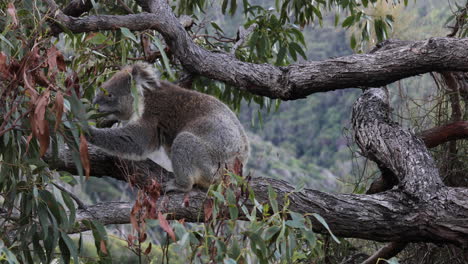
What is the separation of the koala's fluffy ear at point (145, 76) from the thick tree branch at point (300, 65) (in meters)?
0.33

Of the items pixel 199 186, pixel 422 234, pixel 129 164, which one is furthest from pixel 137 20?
pixel 422 234

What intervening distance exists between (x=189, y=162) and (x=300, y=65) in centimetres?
76

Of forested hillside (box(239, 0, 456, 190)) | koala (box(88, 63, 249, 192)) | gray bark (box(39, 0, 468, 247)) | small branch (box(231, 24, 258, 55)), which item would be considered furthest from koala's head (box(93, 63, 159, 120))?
forested hillside (box(239, 0, 456, 190))

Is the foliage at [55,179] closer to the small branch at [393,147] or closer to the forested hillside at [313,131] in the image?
the small branch at [393,147]

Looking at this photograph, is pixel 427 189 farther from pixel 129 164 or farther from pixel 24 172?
pixel 24 172

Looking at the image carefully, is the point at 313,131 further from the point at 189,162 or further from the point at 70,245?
the point at 70,245

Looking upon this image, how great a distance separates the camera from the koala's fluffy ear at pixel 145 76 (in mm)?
3539

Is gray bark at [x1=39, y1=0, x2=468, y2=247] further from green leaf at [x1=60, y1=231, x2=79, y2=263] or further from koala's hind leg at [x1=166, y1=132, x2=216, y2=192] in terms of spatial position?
green leaf at [x1=60, y1=231, x2=79, y2=263]

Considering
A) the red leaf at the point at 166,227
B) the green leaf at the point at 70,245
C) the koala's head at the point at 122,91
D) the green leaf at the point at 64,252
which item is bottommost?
the green leaf at the point at 64,252

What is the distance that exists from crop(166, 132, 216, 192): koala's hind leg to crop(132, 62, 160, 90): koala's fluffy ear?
0.44 metres

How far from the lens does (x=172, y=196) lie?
2.97 metres

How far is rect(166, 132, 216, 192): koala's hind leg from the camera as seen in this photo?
330 centimetres

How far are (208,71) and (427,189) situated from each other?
1220mm

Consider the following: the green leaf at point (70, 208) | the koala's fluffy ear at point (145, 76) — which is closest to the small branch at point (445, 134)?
the koala's fluffy ear at point (145, 76)
